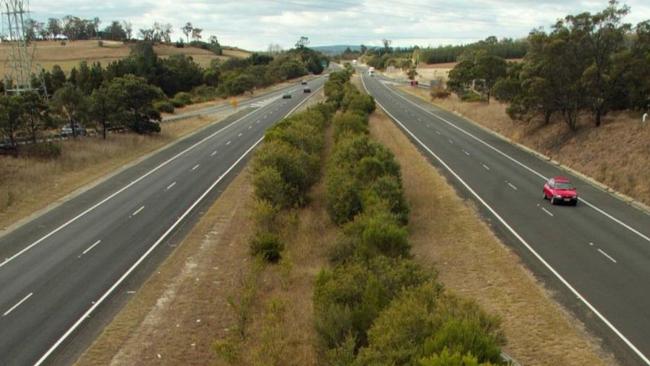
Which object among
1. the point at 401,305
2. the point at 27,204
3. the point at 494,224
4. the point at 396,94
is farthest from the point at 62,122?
the point at 396,94

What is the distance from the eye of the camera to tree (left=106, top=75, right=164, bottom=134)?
200 feet

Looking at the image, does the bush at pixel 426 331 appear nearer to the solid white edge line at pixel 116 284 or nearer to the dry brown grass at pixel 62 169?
the solid white edge line at pixel 116 284

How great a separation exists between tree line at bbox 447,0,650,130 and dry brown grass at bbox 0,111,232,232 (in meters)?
38.4

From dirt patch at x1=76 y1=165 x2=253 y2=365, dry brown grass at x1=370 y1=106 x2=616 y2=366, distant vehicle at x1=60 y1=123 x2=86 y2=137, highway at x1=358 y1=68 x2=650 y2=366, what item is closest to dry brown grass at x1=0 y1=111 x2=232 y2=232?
distant vehicle at x1=60 y1=123 x2=86 y2=137

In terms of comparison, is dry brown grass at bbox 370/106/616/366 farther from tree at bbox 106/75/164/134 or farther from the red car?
tree at bbox 106/75/164/134

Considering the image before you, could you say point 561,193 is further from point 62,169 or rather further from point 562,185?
point 62,169

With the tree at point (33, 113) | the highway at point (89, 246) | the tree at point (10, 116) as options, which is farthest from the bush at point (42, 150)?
the highway at point (89, 246)

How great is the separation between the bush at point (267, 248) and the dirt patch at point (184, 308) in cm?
71

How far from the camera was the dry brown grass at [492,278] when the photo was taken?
57.7 ft

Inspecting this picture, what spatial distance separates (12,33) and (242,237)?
56.4 meters

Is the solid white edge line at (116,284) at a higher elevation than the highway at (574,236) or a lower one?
lower

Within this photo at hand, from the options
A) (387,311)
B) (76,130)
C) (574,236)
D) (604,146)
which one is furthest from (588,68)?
(76,130)

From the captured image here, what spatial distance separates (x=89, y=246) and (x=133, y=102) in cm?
3917

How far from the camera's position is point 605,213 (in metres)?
33.3
